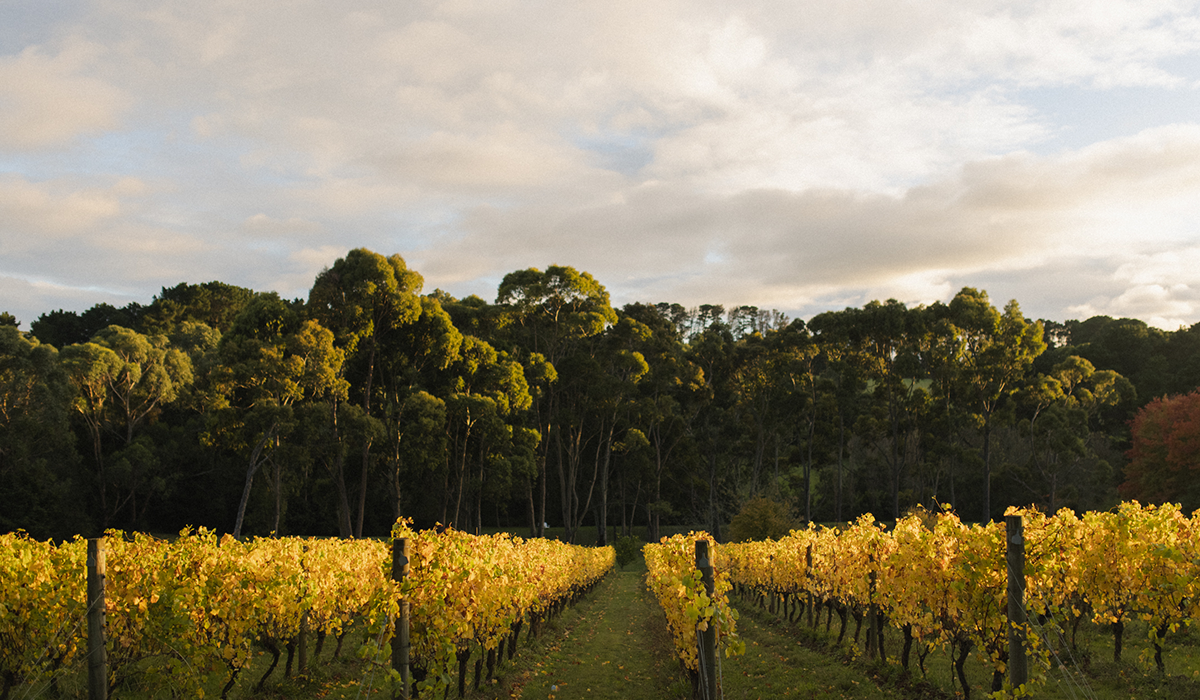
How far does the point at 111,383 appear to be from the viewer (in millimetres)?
35906

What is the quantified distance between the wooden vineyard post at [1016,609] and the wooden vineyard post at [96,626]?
6798 mm

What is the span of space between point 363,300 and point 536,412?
1273 cm

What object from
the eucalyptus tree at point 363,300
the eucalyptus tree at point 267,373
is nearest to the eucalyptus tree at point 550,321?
the eucalyptus tree at point 363,300

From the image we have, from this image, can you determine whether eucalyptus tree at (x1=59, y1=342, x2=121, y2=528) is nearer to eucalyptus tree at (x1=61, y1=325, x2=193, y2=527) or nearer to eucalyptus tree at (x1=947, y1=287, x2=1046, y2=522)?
eucalyptus tree at (x1=61, y1=325, x2=193, y2=527)

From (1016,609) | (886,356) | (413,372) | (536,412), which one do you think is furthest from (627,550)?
(1016,609)

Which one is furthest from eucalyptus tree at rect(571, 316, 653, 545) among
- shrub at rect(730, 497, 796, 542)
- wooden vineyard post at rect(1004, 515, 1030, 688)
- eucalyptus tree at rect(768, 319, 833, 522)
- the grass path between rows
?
wooden vineyard post at rect(1004, 515, 1030, 688)

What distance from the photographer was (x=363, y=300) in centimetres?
2666

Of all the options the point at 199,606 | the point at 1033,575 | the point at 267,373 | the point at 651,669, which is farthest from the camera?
the point at 267,373

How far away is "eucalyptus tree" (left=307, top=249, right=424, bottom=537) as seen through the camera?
26375 millimetres

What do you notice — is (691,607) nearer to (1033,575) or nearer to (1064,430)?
(1033,575)

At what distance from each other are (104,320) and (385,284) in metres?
43.5

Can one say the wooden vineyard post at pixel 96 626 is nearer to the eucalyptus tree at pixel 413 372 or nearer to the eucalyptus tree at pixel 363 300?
the eucalyptus tree at pixel 363 300

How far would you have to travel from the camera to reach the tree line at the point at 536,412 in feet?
87.5

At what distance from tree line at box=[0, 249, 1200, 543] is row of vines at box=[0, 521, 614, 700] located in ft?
56.9
